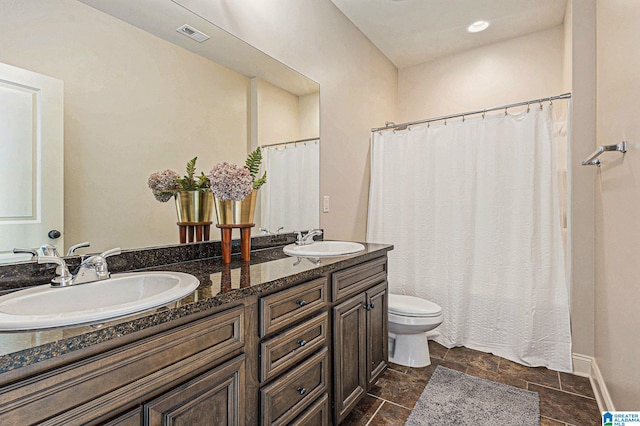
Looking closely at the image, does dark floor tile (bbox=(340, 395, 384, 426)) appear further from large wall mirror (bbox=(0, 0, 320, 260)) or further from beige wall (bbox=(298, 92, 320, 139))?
beige wall (bbox=(298, 92, 320, 139))

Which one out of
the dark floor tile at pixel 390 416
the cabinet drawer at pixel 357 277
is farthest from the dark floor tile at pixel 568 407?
the cabinet drawer at pixel 357 277

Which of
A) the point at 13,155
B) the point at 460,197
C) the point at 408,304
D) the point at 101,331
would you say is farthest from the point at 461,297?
the point at 13,155

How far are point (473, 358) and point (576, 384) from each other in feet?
1.91

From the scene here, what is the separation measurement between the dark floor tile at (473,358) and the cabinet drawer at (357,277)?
0.95 meters

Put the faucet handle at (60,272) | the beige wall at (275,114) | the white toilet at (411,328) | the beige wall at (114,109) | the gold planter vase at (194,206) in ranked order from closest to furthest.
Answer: the faucet handle at (60,272) < the beige wall at (114,109) < the gold planter vase at (194,206) < the beige wall at (275,114) < the white toilet at (411,328)

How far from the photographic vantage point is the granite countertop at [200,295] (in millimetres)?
605

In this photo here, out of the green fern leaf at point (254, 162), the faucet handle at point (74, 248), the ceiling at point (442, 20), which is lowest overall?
the faucet handle at point (74, 248)

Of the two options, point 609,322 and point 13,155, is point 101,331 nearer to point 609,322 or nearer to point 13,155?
point 13,155

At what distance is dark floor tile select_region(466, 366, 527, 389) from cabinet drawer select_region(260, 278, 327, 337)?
54.4 inches

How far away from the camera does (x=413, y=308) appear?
221 centimetres

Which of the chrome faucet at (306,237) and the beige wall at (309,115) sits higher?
the beige wall at (309,115)

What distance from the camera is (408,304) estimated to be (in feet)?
7.58

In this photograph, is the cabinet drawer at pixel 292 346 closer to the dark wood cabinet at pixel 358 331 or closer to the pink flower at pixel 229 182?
the dark wood cabinet at pixel 358 331

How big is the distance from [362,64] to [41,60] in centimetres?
228
